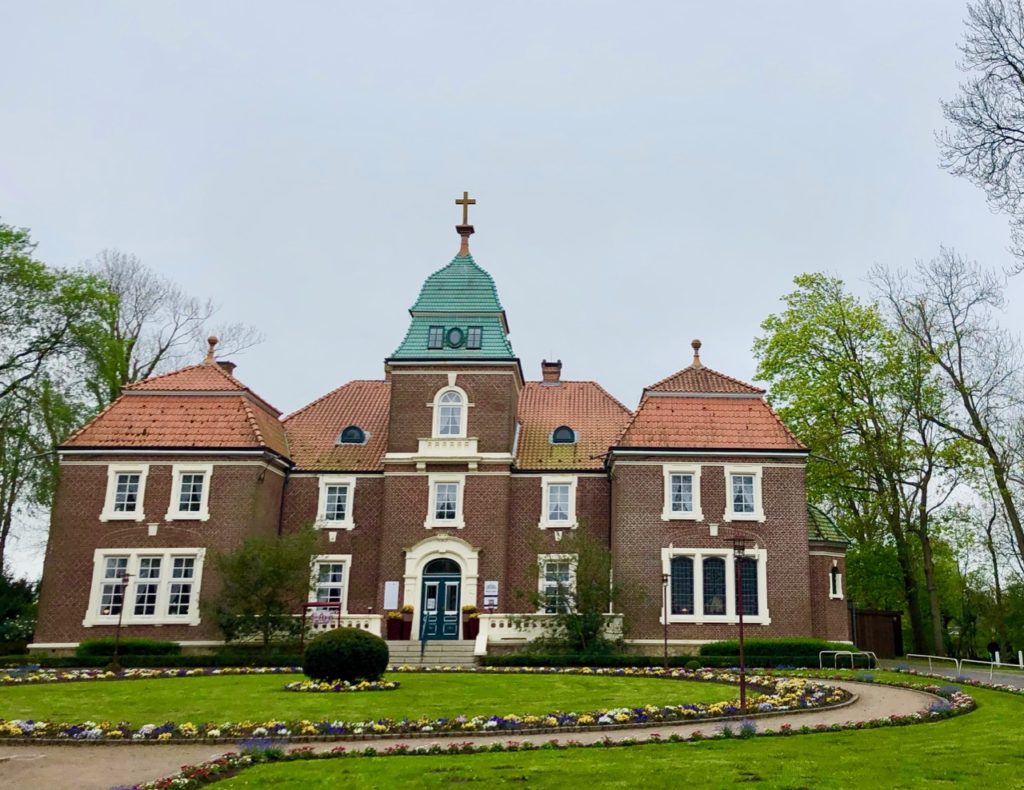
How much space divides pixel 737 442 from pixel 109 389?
84.2 ft

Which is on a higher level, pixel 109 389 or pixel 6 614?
pixel 109 389

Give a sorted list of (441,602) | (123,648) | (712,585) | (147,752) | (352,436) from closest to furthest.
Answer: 1. (147,752)
2. (123,648)
3. (712,585)
4. (441,602)
5. (352,436)

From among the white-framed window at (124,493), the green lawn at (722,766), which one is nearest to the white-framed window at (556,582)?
the white-framed window at (124,493)

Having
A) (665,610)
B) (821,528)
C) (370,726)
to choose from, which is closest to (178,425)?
(665,610)

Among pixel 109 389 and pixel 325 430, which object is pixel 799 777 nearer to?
pixel 325 430

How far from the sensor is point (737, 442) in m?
33.1

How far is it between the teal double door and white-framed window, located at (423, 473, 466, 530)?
1.35 m

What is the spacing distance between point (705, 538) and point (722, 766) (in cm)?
2082

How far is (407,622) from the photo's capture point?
106 ft

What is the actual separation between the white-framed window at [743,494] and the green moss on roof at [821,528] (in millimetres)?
2537

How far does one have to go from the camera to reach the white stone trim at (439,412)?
1353 inches

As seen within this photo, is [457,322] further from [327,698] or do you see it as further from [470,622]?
[327,698]

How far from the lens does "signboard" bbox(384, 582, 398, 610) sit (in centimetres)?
3275

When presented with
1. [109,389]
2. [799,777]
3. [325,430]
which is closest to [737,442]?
[325,430]
